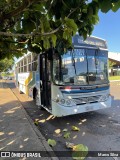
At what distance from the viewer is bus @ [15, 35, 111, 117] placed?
24.0 ft

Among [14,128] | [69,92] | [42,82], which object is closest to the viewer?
[14,128]

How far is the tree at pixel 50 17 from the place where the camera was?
2364 millimetres

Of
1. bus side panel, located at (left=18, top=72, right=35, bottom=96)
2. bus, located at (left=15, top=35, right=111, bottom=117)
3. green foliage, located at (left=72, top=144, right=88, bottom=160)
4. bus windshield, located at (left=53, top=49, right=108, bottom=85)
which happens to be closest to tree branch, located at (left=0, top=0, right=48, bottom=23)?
green foliage, located at (left=72, top=144, right=88, bottom=160)

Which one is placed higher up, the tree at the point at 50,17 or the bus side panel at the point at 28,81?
the tree at the point at 50,17

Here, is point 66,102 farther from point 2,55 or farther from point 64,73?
point 2,55

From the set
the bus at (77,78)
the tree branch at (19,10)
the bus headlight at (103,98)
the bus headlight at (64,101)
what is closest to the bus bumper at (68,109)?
the bus at (77,78)

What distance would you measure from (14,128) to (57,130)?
1388 millimetres

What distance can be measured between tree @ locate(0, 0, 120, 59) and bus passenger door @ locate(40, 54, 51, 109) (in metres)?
5.03

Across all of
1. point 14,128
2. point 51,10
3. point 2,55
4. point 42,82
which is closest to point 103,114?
point 42,82

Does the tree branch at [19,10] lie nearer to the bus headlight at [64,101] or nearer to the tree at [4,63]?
the tree at [4,63]

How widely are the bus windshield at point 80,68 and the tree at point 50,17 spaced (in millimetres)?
4271

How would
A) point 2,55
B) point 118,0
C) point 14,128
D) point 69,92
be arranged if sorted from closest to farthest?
point 118,0, point 2,55, point 14,128, point 69,92

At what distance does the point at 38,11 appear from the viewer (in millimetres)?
2674

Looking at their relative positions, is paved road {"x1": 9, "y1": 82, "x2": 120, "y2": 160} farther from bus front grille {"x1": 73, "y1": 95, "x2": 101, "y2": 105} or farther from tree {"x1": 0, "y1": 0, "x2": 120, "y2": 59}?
tree {"x1": 0, "y1": 0, "x2": 120, "y2": 59}
